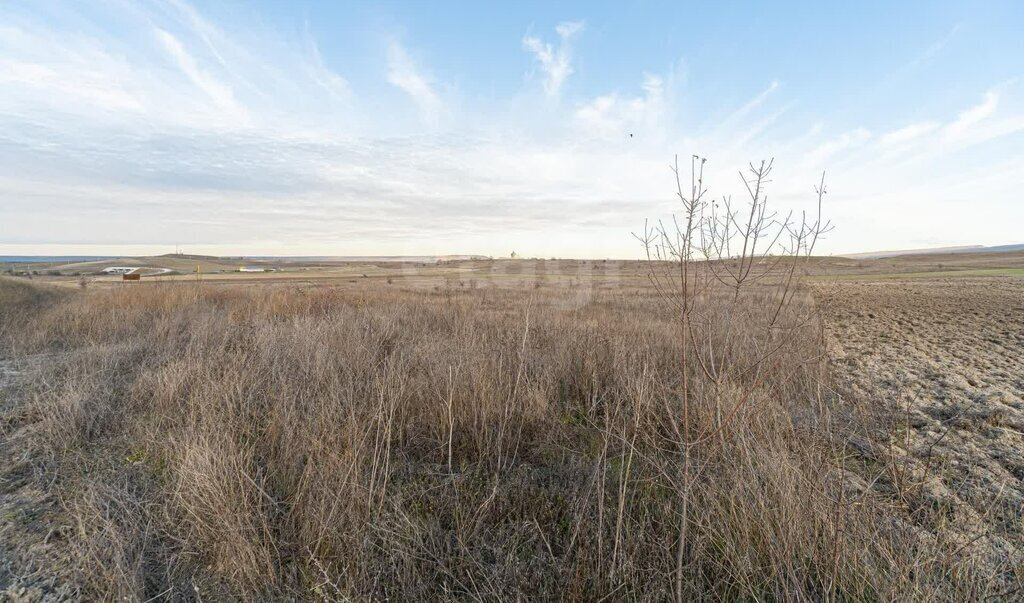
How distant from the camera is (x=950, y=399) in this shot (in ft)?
12.8

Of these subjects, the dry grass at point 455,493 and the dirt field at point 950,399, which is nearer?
the dry grass at point 455,493

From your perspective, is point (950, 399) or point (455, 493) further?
point (950, 399)

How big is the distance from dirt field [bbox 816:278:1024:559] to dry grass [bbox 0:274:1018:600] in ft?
0.94

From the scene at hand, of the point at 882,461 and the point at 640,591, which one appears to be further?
the point at 882,461

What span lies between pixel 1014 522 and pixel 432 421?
137 inches

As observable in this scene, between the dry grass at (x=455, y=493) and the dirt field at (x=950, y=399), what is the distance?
0.29 metres

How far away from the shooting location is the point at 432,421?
327 cm

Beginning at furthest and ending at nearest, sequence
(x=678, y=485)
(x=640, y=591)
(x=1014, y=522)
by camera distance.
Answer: (x=678, y=485) → (x=1014, y=522) → (x=640, y=591)

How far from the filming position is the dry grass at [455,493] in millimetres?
1709

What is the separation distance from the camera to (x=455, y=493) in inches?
91.4

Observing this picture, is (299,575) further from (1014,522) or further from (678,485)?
(1014,522)

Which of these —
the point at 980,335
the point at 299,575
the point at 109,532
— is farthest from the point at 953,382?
the point at 109,532

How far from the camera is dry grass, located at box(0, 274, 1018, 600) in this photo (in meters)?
1.71

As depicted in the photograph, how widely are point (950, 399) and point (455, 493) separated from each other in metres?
4.92
